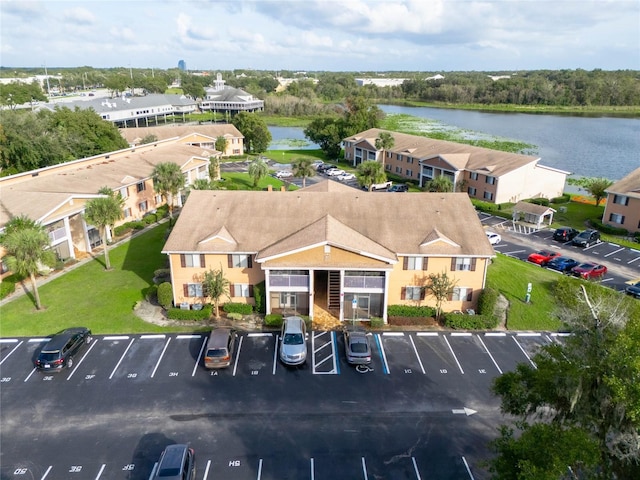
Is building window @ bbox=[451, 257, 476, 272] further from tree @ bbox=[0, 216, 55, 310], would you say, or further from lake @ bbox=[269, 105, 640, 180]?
lake @ bbox=[269, 105, 640, 180]

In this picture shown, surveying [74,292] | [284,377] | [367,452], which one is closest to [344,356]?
[284,377]

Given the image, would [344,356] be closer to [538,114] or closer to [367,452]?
[367,452]

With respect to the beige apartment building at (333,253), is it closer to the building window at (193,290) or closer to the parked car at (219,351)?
the building window at (193,290)

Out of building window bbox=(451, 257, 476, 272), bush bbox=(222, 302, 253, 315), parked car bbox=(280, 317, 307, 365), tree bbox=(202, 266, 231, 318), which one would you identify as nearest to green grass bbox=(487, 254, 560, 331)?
building window bbox=(451, 257, 476, 272)

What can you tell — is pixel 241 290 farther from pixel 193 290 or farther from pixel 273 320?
pixel 273 320

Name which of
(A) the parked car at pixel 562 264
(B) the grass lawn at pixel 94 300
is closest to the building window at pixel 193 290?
(B) the grass lawn at pixel 94 300

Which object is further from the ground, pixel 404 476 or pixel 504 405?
pixel 504 405

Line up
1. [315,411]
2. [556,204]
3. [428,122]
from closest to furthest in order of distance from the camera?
1. [315,411]
2. [556,204]
3. [428,122]
